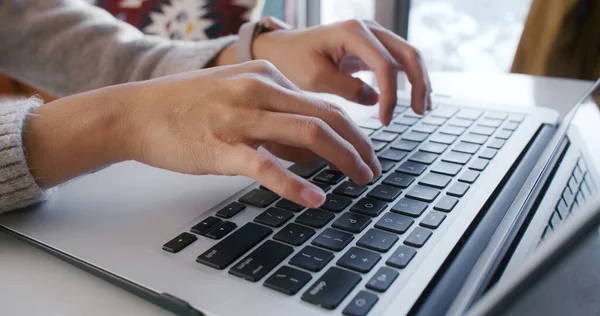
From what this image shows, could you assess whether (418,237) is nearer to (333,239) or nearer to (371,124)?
(333,239)

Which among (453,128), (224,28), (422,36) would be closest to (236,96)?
(453,128)

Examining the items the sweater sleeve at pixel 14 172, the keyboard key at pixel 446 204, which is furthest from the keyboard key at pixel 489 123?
the sweater sleeve at pixel 14 172

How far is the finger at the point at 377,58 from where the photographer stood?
0.56 meters

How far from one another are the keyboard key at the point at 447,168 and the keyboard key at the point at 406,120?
13cm

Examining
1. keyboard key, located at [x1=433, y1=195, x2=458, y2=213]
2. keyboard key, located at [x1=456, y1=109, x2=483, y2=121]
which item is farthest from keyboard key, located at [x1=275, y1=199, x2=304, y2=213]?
keyboard key, located at [x1=456, y1=109, x2=483, y2=121]

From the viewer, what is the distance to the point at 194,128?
39cm

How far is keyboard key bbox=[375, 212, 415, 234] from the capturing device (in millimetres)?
345

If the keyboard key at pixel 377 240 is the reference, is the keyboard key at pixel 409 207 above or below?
below

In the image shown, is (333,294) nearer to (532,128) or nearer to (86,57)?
(532,128)

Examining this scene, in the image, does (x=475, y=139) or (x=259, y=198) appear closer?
(x=259, y=198)

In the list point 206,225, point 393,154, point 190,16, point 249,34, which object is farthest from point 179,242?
point 190,16

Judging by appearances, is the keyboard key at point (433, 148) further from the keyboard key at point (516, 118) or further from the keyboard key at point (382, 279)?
the keyboard key at point (382, 279)

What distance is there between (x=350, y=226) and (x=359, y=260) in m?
0.05

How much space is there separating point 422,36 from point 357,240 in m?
1.50
